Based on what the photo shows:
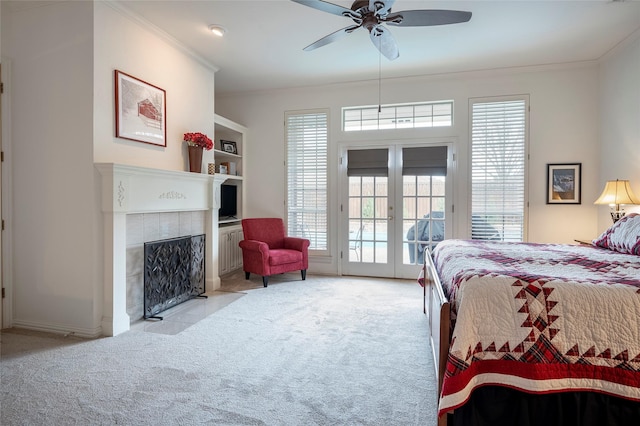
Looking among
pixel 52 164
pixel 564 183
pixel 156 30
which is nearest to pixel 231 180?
pixel 156 30

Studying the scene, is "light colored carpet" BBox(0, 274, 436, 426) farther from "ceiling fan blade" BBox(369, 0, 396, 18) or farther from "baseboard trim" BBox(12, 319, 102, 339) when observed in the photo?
"ceiling fan blade" BBox(369, 0, 396, 18)

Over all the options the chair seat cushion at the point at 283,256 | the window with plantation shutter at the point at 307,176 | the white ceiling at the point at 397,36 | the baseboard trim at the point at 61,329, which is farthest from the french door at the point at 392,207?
the baseboard trim at the point at 61,329

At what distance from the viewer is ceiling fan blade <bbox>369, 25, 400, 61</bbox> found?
2605 millimetres

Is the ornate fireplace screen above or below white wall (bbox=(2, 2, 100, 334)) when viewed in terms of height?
below

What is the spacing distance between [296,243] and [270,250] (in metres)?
0.38

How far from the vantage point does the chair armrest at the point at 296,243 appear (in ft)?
15.5

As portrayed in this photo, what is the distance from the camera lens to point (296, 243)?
4.79 metres

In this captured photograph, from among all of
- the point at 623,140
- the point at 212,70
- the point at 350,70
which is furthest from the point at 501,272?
the point at 212,70

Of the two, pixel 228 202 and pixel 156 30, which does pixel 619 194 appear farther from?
pixel 156 30

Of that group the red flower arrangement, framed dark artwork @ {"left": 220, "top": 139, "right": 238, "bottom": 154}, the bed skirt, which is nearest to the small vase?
the red flower arrangement

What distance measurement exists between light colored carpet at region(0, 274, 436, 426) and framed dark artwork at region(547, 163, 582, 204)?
8.43 ft

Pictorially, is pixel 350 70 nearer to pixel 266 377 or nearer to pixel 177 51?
pixel 177 51

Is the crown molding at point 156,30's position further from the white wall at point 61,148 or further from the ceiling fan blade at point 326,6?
the ceiling fan blade at point 326,6

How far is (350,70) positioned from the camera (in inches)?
177
